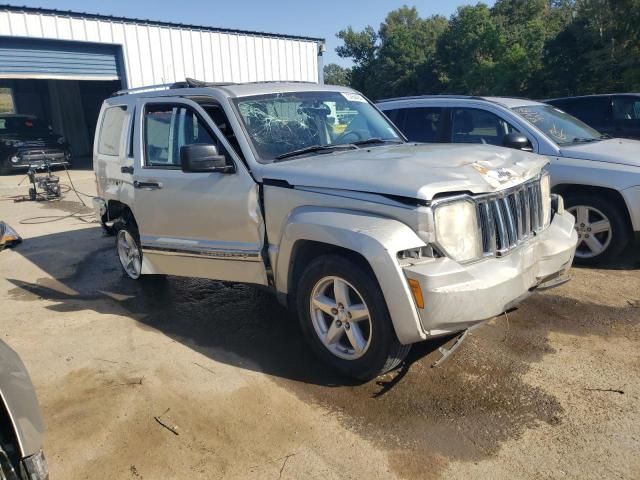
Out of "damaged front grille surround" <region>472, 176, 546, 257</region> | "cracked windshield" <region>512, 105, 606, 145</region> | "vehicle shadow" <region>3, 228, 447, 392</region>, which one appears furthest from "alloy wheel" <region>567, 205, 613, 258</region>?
"vehicle shadow" <region>3, 228, 447, 392</region>

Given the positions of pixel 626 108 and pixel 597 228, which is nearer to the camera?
pixel 597 228

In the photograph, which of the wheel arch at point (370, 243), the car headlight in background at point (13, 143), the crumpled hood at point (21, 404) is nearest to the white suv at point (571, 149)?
the wheel arch at point (370, 243)

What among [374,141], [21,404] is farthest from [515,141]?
[21,404]

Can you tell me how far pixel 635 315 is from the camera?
4.43m

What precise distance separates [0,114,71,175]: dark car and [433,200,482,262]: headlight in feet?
55.5

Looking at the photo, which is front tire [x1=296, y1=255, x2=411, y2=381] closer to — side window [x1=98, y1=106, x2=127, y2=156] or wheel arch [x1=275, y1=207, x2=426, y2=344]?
wheel arch [x1=275, y1=207, x2=426, y2=344]

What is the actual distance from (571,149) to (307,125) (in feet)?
10.3

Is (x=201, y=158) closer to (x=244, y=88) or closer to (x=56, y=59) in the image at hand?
(x=244, y=88)

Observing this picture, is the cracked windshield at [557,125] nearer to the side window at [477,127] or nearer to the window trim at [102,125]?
the side window at [477,127]

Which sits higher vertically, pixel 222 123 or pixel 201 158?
pixel 222 123

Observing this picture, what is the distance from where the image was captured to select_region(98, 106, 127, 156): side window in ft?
18.1

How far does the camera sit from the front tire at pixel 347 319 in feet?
10.5

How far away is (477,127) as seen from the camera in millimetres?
6363

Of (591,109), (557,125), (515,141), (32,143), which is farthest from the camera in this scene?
(32,143)
